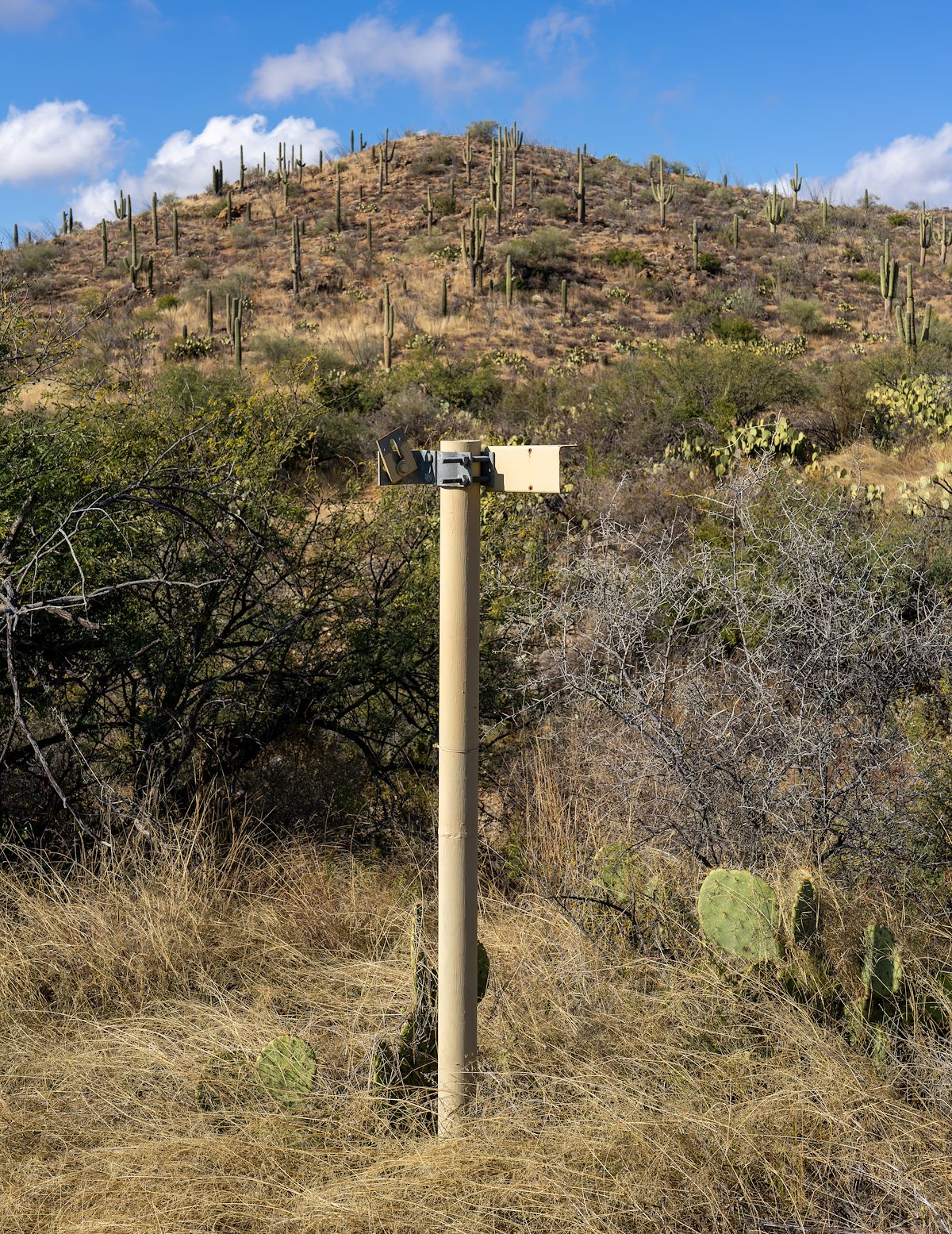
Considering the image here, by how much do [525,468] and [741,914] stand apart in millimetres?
1572

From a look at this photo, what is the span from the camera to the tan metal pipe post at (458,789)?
2789 mm

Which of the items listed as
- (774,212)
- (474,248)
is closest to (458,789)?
(474,248)

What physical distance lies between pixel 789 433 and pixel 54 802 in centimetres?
963

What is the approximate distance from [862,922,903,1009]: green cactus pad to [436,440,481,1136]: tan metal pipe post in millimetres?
1200

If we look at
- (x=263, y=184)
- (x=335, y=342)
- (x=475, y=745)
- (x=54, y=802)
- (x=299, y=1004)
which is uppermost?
(x=263, y=184)

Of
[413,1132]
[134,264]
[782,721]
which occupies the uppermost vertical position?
[134,264]

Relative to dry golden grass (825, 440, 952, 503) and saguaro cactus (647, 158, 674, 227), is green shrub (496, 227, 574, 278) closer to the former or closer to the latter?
saguaro cactus (647, 158, 674, 227)

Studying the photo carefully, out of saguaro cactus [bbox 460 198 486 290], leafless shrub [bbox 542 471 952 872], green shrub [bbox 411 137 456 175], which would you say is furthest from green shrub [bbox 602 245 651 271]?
leafless shrub [bbox 542 471 952 872]

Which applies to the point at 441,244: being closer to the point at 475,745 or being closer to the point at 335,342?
the point at 335,342

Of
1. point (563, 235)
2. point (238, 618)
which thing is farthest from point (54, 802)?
point (563, 235)

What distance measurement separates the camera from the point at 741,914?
325cm

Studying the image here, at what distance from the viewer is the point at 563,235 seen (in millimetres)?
31078

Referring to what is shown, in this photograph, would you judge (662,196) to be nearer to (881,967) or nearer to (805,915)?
(805,915)

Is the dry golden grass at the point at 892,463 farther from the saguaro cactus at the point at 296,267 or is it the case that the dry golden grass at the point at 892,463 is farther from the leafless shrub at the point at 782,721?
the saguaro cactus at the point at 296,267
